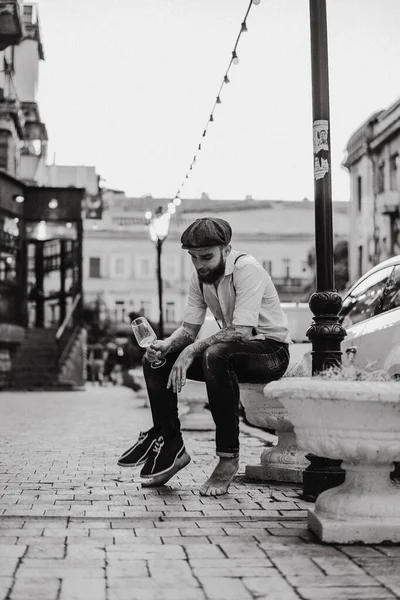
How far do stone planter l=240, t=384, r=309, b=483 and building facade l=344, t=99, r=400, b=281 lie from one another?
34159 millimetres

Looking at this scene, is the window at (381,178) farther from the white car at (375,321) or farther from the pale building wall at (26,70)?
the white car at (375,321)

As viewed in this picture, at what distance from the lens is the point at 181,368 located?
522 cm

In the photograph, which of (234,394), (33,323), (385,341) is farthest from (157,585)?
(33,323)

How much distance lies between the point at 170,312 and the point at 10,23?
54.8 metres

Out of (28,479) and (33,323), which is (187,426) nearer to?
(28,479)

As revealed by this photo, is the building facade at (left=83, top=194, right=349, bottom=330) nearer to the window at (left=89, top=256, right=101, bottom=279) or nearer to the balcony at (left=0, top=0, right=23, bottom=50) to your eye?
the window at (left=89, top=256, right=101, bottom=279)

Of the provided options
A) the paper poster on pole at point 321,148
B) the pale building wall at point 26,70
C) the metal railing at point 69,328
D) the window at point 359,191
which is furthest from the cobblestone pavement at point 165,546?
the window at point 359,191

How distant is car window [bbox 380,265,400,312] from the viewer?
7.33m

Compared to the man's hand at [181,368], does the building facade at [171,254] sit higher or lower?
higher

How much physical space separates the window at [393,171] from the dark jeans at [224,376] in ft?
119

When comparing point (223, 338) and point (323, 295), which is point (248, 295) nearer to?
point (223, 338)

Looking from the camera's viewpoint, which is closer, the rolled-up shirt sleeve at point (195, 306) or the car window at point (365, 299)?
the rolled-up shirt sleeve at point (195, 306)

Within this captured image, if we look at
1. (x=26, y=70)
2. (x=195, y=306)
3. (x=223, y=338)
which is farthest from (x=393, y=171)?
(x=223, y=338)

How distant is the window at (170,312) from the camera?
79875 mm
